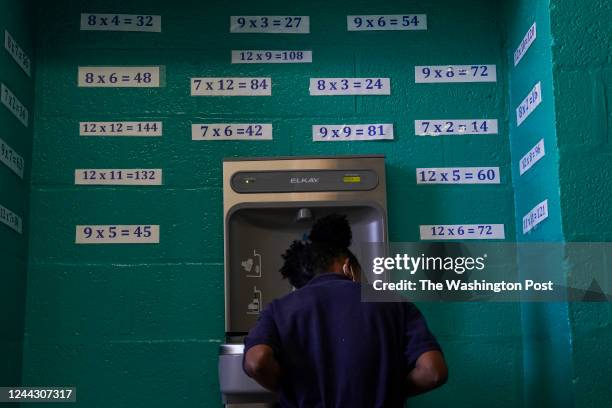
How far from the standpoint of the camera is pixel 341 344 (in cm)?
222

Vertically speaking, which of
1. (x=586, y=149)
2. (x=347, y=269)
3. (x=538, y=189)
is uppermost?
(x=586, y=149)

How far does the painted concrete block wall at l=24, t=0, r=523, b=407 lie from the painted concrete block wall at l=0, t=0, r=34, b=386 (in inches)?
2.5

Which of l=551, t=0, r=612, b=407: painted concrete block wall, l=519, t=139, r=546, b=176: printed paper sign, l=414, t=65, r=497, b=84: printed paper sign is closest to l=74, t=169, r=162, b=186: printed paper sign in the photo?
l=414, t=65, r=497, b=84: printed paper sign

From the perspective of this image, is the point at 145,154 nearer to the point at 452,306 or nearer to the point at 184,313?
the point at 184,313

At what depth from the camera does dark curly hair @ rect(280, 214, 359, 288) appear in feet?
7.88

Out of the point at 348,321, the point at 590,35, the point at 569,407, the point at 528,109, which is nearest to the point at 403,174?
the point at 528,109

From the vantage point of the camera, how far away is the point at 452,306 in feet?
11.6

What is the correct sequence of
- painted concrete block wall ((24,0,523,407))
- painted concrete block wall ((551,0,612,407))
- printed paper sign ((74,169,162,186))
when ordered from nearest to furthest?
painted concrete block wall ((551,0,612,407))
painted concrete block wall ((24,0,523,407))
printed paper sign ((74,169,162,186))

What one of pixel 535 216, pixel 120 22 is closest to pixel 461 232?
pixel 535 216

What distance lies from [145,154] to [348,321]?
166cm

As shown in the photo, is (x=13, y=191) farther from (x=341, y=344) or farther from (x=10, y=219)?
(x=341, y=344)

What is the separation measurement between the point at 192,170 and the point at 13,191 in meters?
0.71

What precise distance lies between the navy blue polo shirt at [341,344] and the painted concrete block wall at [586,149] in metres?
0.92

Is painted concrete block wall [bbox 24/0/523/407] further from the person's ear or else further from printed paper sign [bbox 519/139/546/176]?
the person's ear
